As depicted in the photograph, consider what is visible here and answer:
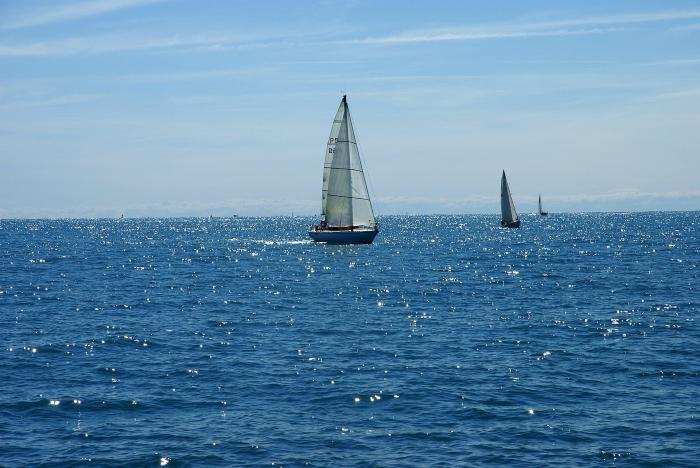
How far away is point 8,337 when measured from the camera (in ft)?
131

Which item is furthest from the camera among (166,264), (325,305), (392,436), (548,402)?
(166,264)

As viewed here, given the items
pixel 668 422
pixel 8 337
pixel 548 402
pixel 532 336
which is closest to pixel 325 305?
pixel 532 336

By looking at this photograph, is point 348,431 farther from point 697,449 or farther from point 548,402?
point 697,449

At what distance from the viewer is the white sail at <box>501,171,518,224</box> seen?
529ft

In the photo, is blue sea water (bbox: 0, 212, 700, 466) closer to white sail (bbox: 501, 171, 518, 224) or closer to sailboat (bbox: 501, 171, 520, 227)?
white sail (bbox: 501, 171, 518, 224)

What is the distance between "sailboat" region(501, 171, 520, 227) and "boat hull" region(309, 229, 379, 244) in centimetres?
6580

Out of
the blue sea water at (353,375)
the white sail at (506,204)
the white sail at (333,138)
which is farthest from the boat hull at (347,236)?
the white sail at (506,204)

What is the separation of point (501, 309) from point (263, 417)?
2849 centimetres

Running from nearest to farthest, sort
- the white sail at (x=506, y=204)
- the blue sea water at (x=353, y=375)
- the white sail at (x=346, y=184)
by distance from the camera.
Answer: the blue sea water at (x=353, y=375) < the white sail at (x=346, y=184) < the white sail at (x=506, y=204)

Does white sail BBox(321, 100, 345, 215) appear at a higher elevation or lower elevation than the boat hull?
higher

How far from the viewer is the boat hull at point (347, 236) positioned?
336 feet

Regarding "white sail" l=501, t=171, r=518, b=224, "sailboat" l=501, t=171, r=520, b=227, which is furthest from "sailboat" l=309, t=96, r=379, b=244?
"sailboat" l=501, t=171, r=520, b=227

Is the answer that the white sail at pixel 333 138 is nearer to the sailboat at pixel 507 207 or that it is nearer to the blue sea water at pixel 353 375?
the blue sea water at pixel 353 375

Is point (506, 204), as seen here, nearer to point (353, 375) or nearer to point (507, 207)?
point (507, 207)
